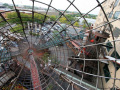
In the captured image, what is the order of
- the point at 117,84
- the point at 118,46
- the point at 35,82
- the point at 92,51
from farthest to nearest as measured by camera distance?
the point at 92,51 < the point at 118,46 < the point at 117,84 < the point at 35,82

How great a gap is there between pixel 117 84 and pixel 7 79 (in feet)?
25.8

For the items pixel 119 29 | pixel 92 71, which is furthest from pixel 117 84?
pixel 119 29

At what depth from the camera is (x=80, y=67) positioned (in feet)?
19.5

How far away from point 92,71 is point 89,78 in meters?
0.68

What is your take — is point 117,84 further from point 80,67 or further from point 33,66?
point 33,66

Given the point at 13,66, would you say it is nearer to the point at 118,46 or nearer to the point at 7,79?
the point at 7,79

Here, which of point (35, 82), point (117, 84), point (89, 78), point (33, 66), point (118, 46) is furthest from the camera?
point (89, 78)

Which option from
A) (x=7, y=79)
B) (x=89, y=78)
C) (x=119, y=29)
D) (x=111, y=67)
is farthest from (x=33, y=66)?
(x=119, y=29)

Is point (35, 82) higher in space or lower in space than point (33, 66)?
lower

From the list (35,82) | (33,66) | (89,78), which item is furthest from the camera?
(89,78)

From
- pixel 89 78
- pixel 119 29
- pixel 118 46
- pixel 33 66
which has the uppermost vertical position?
pixel 119 29

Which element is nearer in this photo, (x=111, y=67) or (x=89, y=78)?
(x=111, y=67)

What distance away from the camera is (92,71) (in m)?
6.50

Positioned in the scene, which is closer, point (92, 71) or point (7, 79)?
point (7, 79)
